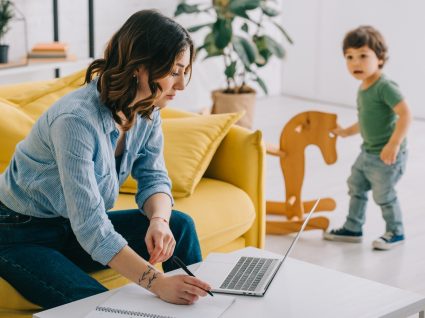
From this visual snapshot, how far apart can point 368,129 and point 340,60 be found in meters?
2.91

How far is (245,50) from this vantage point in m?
4.96

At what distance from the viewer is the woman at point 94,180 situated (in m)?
1.87

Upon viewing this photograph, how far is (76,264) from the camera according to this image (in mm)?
2201

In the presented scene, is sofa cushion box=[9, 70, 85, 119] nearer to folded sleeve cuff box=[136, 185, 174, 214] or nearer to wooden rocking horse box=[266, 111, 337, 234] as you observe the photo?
folded sleeve cuff box=[136, 185, 174, 214]

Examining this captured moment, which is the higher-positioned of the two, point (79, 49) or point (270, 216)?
point (79, 49)

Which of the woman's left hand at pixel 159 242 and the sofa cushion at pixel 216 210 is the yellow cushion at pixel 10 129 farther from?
the woman's left hand at pixel 159 242

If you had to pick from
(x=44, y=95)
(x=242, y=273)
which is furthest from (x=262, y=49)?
(x=242, y=273)

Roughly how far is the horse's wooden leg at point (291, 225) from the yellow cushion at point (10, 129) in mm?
1196

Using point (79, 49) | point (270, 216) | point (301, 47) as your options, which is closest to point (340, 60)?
point (301, 47)

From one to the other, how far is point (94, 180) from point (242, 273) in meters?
0.42

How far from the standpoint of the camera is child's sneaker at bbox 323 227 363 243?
342 centimetres

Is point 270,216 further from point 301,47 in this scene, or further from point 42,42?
point 301,47

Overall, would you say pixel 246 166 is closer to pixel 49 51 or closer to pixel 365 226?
pixel 365 226

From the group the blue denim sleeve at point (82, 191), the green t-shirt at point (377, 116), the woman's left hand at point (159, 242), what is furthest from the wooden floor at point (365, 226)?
the blue denim sleeve at point (82, 191)
